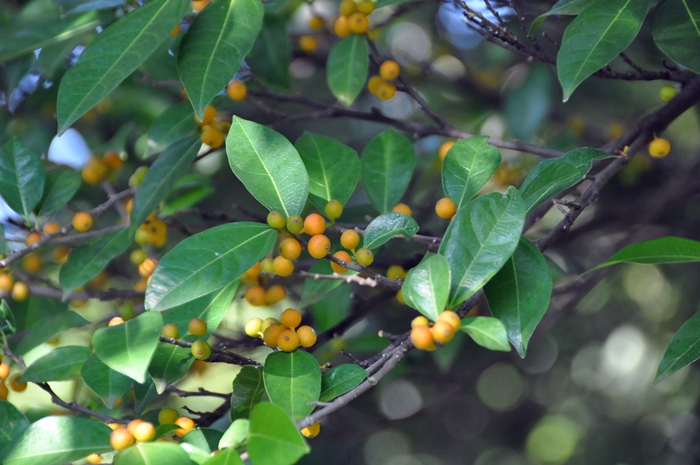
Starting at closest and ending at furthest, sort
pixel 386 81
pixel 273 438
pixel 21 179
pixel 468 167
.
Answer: pixel 273 438 → pixel 468 167 → pixel 21 179 → pixel 386 81

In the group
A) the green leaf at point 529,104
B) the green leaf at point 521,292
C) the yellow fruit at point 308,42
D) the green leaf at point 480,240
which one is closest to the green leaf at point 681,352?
the green leaf at point 521,292

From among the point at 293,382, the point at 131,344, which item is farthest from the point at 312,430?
the point at 131,344

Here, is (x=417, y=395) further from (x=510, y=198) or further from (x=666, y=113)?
(x=510, y=198)

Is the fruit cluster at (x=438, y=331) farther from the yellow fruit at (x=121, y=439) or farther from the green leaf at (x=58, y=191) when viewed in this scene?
the green leaf at (x=58, y=191)

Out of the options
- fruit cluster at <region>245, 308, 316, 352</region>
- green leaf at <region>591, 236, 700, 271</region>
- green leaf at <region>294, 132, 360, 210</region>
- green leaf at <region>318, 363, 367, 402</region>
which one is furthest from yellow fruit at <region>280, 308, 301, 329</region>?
green leaf at <region>591, 236, 700, 271</region>

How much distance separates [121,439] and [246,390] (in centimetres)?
25

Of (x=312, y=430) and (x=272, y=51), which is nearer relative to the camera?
(x=312, y=430)

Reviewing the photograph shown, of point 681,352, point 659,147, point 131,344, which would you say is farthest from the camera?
point 659,147

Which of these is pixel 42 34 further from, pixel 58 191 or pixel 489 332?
pixel 489 332

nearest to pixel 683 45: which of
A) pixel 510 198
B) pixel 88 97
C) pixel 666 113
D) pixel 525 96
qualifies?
pixel 666 113

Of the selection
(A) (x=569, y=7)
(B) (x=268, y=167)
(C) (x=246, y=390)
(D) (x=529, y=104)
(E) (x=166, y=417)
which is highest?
(A) (x=569, y=7)

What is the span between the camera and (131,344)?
37.4 inches

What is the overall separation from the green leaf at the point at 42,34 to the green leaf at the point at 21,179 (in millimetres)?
234

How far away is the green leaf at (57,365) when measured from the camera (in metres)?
1.32
